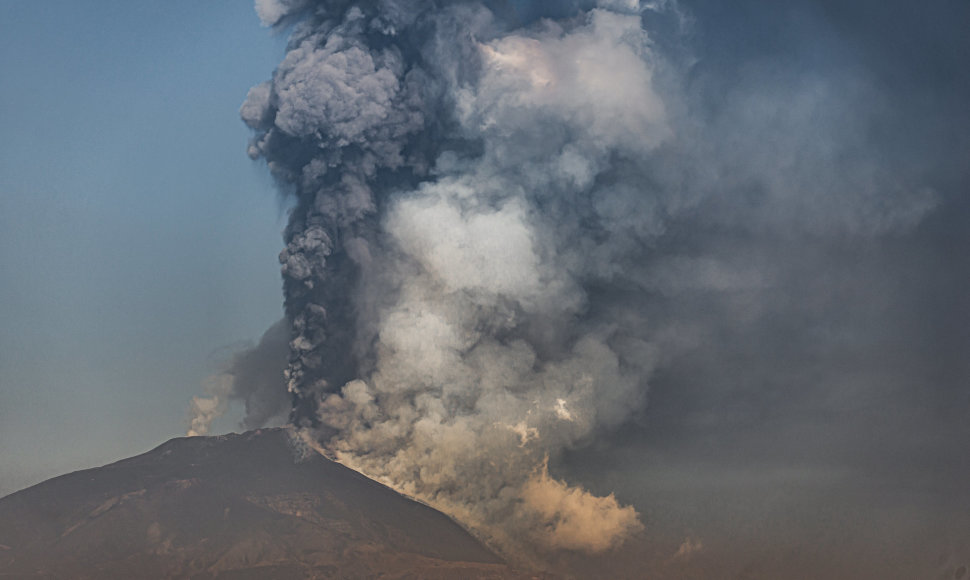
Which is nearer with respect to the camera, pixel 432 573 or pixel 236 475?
pixel 432 573

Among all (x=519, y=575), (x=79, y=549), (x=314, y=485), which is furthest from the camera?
(x=314, y=485)

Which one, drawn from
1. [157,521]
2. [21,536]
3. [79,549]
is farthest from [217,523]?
[21,536]

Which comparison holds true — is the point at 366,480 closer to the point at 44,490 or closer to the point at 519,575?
the point at 519,575

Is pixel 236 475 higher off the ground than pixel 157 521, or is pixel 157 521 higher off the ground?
pixel 236 475

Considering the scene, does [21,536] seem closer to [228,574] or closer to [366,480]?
[228,574]

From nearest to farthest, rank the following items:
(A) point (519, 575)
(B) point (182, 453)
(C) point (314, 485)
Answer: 1. (A) point (519, 575)
2. (C) point (314, 485)
3. (B) point (182, 453)

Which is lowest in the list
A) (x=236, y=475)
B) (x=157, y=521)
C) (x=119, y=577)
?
(x=119, y=577)
